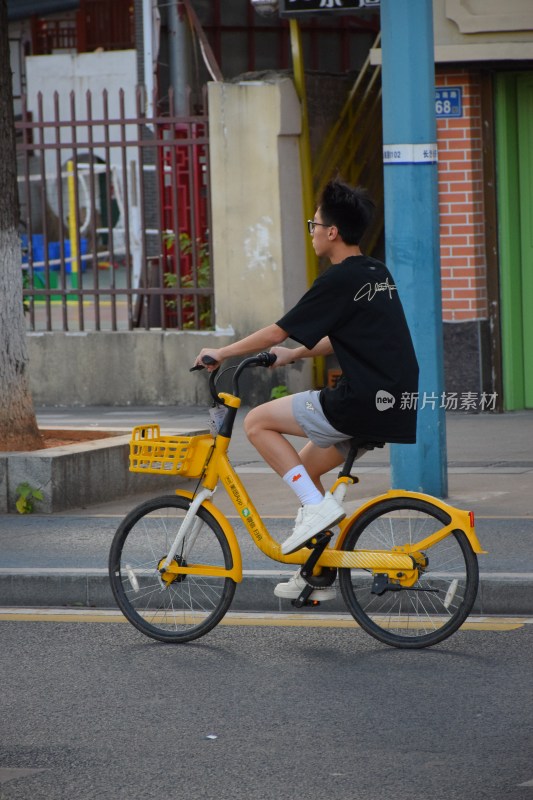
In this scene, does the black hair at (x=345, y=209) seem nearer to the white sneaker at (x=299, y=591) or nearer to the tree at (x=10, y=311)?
the white sneaker at (x=299, y=591)

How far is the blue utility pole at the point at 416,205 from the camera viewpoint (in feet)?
28.7

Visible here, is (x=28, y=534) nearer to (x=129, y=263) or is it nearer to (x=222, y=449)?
(x=222, y=449)

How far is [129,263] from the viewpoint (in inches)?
566

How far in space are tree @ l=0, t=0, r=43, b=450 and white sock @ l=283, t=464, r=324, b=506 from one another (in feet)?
12.9

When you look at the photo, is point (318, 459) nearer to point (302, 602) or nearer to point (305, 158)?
point (302, 602)

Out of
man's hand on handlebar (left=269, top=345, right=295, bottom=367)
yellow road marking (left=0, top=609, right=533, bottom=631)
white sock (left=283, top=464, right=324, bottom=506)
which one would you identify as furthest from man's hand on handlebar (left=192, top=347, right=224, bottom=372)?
yellow road marking (left=0, top=609, right=533, bottom=631)

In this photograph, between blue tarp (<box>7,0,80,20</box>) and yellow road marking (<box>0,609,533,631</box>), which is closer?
yellow road marking (<box>0,609,533,631</box>)

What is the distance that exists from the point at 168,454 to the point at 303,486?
573mm

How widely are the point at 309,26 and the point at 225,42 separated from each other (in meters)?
0.99

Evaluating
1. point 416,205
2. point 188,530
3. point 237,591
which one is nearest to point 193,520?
point 188,530

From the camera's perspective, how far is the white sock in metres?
6.41

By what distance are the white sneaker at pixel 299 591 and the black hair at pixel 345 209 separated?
1413 millimetres

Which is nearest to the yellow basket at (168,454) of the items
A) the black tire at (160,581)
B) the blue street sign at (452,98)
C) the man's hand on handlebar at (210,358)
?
the black tire at (160,581)
